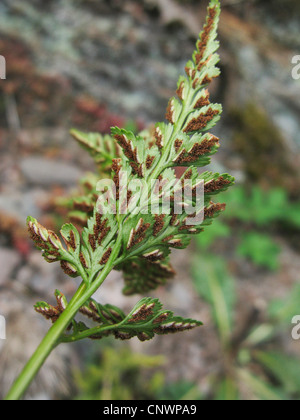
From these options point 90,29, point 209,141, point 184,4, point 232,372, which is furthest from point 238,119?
point 209,141

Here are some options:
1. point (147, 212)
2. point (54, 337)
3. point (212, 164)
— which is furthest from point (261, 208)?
point (54, 337)

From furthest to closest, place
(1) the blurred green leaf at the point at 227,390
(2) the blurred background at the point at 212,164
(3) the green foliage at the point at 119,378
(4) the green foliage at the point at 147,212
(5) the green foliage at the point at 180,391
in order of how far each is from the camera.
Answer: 1. (2) the blurred background at the point at 212,164
2. (1) the blurred green leaf at the point at 227,390
3. (5) the green foliage at the point at 180,391
4. (3) the green foliage at the point at 119,378
5. (4) the green foliage at the point at 147,212

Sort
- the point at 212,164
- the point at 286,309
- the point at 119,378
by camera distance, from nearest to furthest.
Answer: the point at 119,378 → the point at 286,309 → the point at 212,164

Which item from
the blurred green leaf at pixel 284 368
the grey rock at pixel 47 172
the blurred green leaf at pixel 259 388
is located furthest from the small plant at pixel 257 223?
the grey rock at pixel 47 172

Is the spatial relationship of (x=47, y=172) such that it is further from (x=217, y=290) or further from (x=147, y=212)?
(x=147, y=212)

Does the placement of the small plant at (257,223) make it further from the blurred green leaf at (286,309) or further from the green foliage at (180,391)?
the green foliage at (180,391)

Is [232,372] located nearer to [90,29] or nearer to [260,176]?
[260,176]
